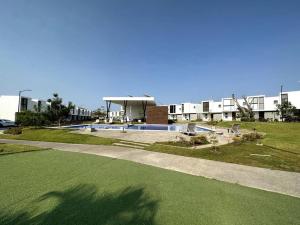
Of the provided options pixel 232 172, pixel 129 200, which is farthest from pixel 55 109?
pixel 129 200

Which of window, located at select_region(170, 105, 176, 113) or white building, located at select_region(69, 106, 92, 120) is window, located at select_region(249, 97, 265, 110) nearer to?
window, located at select_region(170, 105, 176, 113)

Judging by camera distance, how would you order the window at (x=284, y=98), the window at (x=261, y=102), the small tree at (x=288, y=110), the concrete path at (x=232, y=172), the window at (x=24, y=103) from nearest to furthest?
1. the concrete path at (x=232, y=172)
2. the small tree at (x=288, y=110)
3. the window at (x=284, y=98)
4. the window at (x=24, y=103)
5. the window at (x=261, y=102)

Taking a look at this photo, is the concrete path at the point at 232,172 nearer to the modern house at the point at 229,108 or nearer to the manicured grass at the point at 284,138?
the manicured grass at the point at 284,138

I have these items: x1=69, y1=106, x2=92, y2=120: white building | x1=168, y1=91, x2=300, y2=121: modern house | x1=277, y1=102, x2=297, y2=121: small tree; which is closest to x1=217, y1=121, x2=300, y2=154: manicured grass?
x1=277, y1=102, x2=297, y2=121: small tree

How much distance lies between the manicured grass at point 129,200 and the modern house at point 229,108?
166 ft

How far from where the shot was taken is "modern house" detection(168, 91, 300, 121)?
48.2 m

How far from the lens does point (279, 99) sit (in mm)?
48750

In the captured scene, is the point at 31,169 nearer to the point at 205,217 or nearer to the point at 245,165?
the point at 205,217

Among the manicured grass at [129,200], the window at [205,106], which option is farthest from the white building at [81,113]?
the manicured grass at [129,200]

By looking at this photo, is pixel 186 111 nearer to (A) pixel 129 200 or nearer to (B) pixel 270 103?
(B) pixel 270 103

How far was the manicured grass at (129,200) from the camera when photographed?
12.4 ft

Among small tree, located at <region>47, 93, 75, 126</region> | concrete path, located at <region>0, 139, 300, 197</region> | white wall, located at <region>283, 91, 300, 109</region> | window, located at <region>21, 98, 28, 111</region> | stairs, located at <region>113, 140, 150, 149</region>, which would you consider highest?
white wall, located at <region>283, 91, 300, 109</region>

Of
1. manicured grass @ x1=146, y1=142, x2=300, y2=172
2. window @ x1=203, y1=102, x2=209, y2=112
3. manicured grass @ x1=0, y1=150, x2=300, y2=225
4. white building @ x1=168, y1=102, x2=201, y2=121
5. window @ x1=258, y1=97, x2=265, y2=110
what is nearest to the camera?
manicured grass @ x1=0, y1=150, x2=300, y2=225

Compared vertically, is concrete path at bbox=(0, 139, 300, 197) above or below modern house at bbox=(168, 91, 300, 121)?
below
